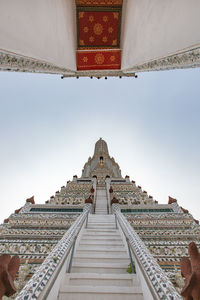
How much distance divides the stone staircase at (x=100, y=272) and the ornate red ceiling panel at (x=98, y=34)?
18.7 ft

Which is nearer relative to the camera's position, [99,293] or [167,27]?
[99,293]

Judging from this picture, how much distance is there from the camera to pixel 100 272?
250 centimetres

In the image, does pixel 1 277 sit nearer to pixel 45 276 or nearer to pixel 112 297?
pixel 45 276

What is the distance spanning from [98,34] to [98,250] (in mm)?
6417

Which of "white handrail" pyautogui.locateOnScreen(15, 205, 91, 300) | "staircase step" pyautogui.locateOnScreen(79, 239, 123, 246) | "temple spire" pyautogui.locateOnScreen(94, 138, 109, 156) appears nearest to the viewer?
"white handrail" pyautogui.locateOnScreen(15, 205, 91, 300)

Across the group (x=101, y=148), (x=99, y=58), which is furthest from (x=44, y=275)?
(x=101, y=148)

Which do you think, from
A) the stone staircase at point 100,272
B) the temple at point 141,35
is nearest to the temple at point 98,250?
the stone staircase at point 100,272

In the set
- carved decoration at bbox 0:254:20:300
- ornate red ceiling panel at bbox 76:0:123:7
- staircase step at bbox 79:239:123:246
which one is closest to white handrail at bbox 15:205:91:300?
carved decoration at bbox 0:254:20:300

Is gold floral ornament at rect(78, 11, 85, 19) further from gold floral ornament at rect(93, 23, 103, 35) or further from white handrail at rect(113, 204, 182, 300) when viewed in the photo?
white handrail at rect(113, 204, 182, 300)

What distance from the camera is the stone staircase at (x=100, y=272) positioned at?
195cm

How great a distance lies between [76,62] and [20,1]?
482 centimetres

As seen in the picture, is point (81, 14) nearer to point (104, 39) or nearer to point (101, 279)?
point (104, 39)

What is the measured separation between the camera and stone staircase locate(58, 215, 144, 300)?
76.9 inches

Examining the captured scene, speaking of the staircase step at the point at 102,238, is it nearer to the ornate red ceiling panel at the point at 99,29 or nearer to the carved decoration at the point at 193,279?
the carved decoration at the point at 193,279
